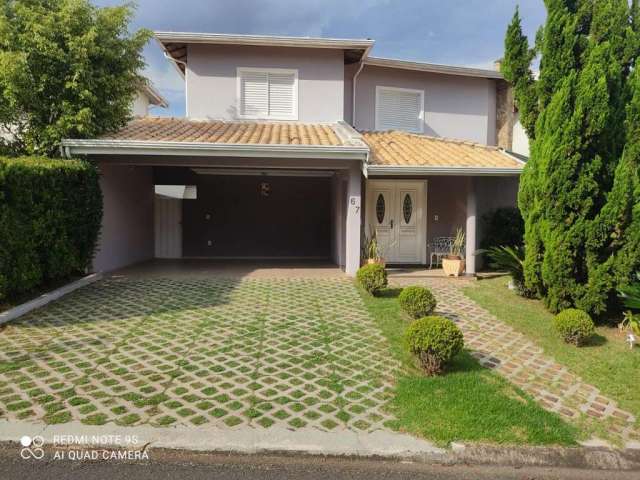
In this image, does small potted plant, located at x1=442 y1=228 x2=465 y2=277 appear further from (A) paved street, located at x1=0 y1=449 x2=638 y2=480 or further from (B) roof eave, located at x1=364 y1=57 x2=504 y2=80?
(A) paved street, located at x1=0 y1=449 x2=638 y2=480

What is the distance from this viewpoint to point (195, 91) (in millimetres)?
14820

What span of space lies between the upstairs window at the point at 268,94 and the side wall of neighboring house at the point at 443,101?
2187mm

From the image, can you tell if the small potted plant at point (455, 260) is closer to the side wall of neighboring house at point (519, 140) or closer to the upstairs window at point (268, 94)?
the upstairs window at point (268, 94)

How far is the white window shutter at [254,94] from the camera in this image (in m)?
14.9

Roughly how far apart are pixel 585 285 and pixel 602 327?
89 centimetres

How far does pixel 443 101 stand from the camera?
16656mm

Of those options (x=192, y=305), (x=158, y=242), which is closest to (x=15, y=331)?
(x=192, y=305)

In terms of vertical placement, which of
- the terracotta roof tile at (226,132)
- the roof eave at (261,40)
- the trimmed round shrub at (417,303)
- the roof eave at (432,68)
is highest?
the roof eave at (261,40)

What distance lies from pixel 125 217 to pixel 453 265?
1051 cm

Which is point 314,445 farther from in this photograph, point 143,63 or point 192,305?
point 143,63

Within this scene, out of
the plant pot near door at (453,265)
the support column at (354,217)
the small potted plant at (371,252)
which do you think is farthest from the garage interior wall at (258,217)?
the plant pot near door at (453,265)

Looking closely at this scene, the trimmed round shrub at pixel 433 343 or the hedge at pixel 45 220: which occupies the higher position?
the hedge at pixel 45 220

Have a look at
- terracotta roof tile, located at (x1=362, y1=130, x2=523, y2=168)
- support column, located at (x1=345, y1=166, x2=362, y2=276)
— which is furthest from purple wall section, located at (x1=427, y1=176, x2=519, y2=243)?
support column, located at (x1=345, y1=166, x2=362, y2=276)

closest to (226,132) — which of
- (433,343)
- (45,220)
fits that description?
(45,220)
